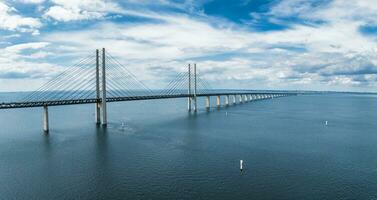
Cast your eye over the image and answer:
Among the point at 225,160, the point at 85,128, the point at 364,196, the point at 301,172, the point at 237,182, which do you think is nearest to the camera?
the point at 364,196

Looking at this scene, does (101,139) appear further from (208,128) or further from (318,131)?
(318,131)

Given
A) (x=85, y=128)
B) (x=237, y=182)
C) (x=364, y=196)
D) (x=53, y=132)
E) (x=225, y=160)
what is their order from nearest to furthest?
1. (x=364, y=196)
2. (x=237, y=182)
3. (x=225, y=160)
4. (x=53, y=132)
5. (x=85, y=128)

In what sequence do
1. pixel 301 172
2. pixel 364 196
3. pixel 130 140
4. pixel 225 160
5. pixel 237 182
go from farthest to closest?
pixel 130 140
pixel 225 160
pixel 301 172
pixel 237 182
pixel 364 196

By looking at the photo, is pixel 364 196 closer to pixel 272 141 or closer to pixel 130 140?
pixel 272 141

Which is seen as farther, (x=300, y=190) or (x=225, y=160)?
(x=225, y=160)

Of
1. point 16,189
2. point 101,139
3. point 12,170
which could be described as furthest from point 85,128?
point 16,189

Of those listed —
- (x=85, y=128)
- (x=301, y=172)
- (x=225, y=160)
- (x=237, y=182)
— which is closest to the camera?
(x=237, y=182)

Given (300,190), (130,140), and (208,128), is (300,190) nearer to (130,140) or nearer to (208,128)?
(130,140)

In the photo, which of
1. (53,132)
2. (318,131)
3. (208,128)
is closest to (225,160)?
(208,128)

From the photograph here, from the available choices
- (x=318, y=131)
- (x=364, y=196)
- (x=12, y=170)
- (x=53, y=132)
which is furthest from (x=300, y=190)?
(x=53, y=132)
